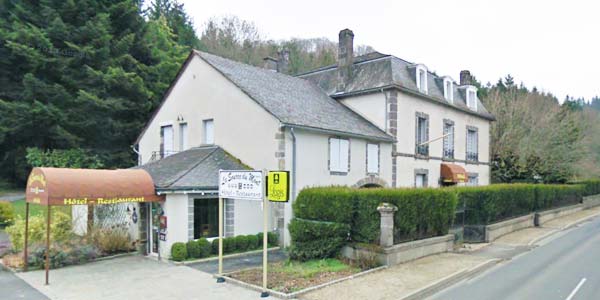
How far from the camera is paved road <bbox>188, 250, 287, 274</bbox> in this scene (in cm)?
1212

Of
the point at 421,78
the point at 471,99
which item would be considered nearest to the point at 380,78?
the point at 421,78

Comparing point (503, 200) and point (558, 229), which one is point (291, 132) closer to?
point (503, 200)

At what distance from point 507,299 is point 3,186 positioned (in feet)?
107

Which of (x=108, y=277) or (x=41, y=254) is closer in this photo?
(x=108, y=277)

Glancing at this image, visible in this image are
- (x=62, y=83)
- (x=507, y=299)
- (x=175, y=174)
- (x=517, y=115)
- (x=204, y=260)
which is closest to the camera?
(x=507, y=299)

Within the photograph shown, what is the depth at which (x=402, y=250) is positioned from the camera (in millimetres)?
12242

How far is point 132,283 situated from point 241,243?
4693mm

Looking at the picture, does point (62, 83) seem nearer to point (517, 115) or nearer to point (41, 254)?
point (41, 254)

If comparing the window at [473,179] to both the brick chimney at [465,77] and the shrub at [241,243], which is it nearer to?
the brick chimney at [465,77]

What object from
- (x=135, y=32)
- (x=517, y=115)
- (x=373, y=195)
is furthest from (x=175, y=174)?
(x=517, y=115)

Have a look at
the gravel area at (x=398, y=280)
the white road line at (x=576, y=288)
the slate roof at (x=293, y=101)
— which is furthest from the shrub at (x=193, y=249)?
the white road line at (x=576, y=288)

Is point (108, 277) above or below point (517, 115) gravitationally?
below

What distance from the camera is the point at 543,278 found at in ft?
34.6

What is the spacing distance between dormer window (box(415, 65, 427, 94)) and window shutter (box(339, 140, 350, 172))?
727 centimetres
